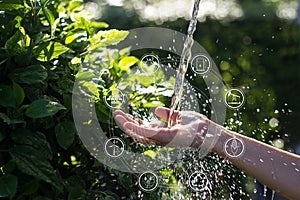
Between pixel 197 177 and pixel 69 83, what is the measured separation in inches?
19.0

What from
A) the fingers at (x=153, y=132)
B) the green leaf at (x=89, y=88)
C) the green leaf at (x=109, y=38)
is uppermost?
the green leaf at (x=109, y=38)

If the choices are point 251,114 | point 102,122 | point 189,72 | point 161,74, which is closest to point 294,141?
point 251,114

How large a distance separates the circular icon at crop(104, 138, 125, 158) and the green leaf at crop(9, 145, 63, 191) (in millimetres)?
235

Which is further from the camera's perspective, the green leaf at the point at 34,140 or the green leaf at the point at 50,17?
the green leaf at the point at 50,17

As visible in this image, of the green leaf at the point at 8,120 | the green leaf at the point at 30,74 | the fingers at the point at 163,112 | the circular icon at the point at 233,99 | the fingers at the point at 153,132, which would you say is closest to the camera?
the green leaf at the point at 8,120

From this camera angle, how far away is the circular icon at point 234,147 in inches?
58.7

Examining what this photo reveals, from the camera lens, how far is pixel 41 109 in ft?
4.25

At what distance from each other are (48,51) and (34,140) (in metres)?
0.23

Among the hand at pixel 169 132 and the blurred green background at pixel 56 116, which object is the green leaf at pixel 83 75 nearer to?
the blurred green background at pixel 56 116

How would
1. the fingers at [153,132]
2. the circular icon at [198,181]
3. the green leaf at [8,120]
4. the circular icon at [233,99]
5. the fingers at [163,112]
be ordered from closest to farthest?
the green leaf at [8,120], the fingers at [153,132], the fingers at [163,112], the circular icon at [198,181], the circular icon at [233,99]

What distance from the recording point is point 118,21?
6.55 m

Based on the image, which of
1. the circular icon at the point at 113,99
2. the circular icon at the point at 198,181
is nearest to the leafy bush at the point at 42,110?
the circular icon at the point at 113,99

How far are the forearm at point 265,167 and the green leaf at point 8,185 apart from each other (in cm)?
50

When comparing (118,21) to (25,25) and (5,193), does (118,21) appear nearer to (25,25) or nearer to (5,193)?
(25,25)
